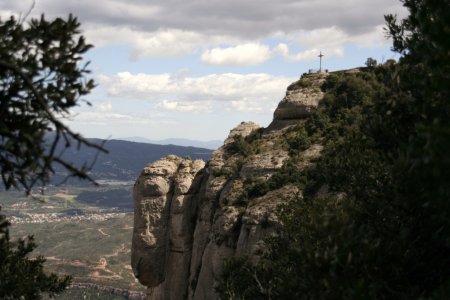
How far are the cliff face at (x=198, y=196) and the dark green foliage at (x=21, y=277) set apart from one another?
3352 cm

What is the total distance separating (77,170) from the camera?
40.0 ft

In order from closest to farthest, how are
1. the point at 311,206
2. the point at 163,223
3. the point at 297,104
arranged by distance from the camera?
the point at 311,206 < the point at 297,104 < the point at 163,223

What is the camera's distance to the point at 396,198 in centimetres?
1905

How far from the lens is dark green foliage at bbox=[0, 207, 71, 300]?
840 inches

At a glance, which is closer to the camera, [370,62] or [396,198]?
[396,198]

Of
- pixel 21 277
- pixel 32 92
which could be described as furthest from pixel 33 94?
pixel 21 277

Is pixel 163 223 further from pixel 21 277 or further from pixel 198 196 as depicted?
pixel 21 277

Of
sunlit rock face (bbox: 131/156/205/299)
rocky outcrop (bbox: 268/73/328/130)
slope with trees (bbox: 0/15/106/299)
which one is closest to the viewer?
slope with trees (bbox: 0/15/106/299)

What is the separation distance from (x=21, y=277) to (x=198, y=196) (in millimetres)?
53586

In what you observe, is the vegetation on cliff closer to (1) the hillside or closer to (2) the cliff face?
(1) the hillside

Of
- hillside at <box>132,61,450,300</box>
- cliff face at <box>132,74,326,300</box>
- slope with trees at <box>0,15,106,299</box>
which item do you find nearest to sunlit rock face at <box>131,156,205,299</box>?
cliff face at <box>132,74,326,300</box>

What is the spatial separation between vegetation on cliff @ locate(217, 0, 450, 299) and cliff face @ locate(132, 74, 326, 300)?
32.2 m

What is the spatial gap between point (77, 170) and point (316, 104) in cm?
6256

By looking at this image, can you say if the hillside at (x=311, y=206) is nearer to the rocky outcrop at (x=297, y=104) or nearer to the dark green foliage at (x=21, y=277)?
the rocky outcrop at (x=297, y=104)
